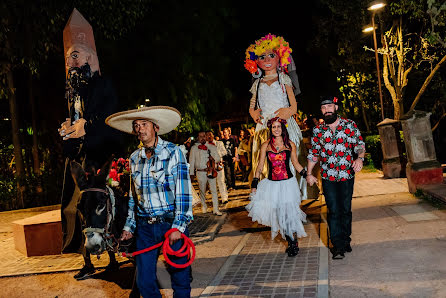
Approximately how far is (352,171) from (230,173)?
10740 millimetres

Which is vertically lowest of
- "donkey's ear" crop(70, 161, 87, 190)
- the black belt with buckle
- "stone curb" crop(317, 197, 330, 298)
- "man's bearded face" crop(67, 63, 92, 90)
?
"stone curb" crop(317, 197, 330, 298)

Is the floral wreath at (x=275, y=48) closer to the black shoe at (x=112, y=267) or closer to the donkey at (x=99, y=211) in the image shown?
the donkey at (x=99, y=211)

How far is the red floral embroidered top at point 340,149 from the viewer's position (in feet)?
19.3

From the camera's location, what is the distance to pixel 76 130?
580cm

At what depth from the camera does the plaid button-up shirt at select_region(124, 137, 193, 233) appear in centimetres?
409

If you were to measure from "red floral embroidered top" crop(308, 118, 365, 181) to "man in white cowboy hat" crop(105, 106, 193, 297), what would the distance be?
2.52 m

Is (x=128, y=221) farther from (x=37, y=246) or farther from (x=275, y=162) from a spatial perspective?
(x=37, y=246)

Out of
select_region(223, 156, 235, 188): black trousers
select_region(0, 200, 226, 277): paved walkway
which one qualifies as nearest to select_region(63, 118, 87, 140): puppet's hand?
select_region(0, 200, 226, 277): paved walkway

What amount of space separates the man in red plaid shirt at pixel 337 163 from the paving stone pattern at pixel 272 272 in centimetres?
54

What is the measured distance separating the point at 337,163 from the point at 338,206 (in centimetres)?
63

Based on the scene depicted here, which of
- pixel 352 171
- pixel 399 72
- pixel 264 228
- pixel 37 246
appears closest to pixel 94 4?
pixel 37 246

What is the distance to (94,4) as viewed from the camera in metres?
11.0

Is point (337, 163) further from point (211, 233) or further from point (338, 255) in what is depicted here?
point (211, 233)

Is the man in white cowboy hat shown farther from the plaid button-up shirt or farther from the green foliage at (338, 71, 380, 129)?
the green foliage at (338, 71, 380, 129)
